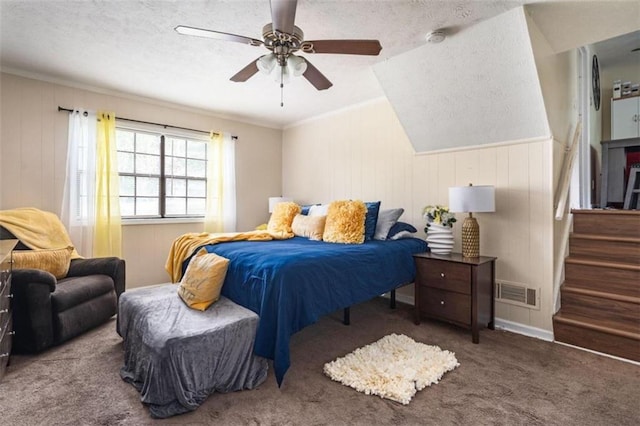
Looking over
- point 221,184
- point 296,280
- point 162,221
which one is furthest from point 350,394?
point 221,184

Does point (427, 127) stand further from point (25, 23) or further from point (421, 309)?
point (25, 23)

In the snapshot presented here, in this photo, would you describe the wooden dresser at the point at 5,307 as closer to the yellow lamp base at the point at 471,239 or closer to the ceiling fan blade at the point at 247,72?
the ceiling fan blade at the point at 247,72

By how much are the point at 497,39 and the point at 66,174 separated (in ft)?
14.2

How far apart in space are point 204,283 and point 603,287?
319 cm

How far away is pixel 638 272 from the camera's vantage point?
2.42 metres

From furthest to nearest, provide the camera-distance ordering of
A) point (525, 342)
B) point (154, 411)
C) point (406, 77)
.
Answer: point (406, 77) → point (525, 342) → point (154, 411)

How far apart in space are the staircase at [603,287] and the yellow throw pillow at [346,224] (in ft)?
5.86

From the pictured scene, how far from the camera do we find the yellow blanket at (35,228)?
2.75 metres

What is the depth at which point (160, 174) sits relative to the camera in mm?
4156

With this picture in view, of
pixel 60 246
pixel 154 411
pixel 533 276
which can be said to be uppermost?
pixel 60 246

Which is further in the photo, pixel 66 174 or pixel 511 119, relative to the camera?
pixel 66 174

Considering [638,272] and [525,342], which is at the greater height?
[638,272]

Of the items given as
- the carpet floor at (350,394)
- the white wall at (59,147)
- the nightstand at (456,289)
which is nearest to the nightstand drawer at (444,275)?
the nightstand at (456,289)

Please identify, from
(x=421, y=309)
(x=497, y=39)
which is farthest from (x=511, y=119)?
(x=421, y=309)
